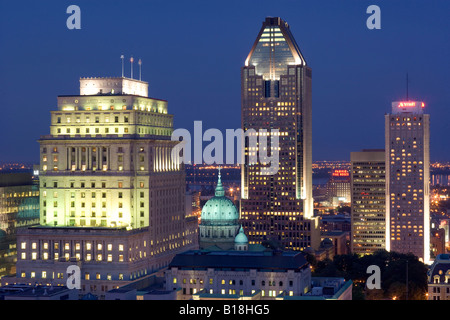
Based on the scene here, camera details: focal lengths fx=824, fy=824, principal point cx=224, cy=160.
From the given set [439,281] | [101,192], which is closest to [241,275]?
[101,192]

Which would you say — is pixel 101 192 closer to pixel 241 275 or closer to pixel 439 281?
pixel 241 275

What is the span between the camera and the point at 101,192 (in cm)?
17012

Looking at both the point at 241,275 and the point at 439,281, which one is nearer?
the point at 241,275

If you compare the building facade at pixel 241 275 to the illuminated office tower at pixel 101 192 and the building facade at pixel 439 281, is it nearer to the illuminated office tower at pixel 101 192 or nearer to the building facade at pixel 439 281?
the illuminated office tower at pixel 101 192

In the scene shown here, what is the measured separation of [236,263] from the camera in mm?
146875

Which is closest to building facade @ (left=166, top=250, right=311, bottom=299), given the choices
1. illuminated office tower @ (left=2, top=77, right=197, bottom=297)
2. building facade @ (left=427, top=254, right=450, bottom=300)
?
illuminated office tower @ (left=2, top=77, right=197, bottom=297)

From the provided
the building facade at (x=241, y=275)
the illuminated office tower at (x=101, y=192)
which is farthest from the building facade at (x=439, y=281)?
the illuminated office tower at (x=101, y=192)

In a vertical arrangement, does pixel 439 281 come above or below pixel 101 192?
below

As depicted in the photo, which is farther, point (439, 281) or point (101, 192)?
point (439, 281)

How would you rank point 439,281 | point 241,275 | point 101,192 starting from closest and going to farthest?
point 241,275 → point 101,192 → point 439,281

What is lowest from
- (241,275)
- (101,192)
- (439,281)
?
(439,281)

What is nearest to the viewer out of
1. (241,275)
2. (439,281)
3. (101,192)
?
(241,275)

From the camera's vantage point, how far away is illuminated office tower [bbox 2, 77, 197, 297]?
6314 inches

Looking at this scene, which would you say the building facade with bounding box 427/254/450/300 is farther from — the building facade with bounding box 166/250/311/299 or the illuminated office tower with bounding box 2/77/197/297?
the illuminated office tower with bounding box 2/77/197/297
